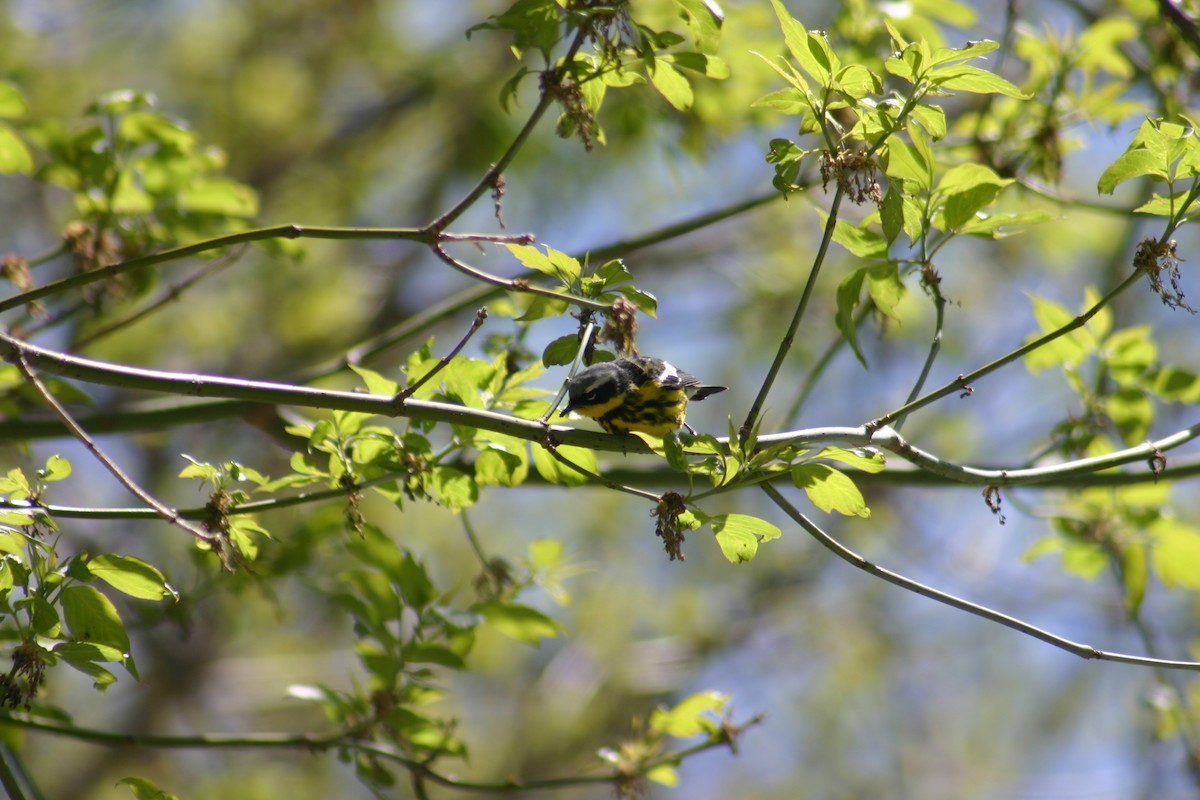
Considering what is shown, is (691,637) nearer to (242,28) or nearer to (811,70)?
(242,28)

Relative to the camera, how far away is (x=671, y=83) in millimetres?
1994

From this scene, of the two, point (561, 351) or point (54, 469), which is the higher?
point (561, 351)

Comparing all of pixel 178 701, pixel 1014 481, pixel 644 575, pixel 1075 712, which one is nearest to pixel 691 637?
pixel 644 575

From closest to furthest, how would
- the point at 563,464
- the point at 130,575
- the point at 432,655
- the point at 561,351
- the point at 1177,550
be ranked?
the point at 130,575
the point at 561,351
the point at 563,464
the point at 432,655
the point at 1177,550

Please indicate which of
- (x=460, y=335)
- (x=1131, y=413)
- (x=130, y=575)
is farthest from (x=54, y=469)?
(x=460, y=335)

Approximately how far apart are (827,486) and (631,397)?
136 cm

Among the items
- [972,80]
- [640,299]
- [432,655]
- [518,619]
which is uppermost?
[972,80]

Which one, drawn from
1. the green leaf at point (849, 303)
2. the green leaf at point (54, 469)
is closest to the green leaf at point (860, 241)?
the green leaf at point (849, 303)

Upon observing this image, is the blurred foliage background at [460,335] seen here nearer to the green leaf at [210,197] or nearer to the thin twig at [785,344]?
the green leaf at [210,197]

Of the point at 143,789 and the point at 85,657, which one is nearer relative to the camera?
the point at 85,657

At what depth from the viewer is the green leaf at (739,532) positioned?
176 centimetres

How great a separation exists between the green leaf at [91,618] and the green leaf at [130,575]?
0.11 ft

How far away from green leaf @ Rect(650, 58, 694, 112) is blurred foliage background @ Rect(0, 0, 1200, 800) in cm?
240

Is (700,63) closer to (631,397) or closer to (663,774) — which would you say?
(631,397)
